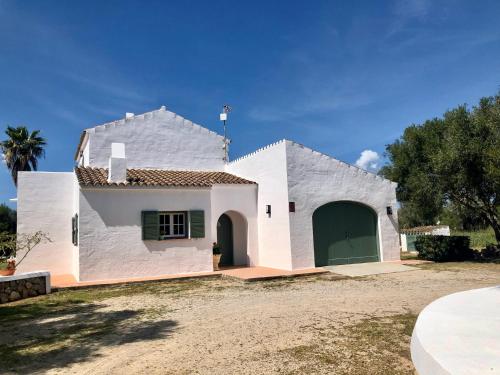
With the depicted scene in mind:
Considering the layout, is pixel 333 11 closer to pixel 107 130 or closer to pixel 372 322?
pixel 372 322

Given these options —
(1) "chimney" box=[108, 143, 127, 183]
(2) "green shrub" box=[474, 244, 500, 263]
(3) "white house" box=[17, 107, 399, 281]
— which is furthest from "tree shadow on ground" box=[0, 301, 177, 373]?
(2) "green shrub" box=[474, 244, 500, 263]

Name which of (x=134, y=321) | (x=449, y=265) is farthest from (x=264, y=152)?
(x=134, y=321)

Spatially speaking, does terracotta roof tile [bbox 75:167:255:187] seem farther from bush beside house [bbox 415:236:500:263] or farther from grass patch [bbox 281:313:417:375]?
grass patch [bbox 281:313:417:375]

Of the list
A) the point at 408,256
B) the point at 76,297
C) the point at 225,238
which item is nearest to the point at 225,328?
the point at 76,297

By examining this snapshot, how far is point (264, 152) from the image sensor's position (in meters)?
15.7

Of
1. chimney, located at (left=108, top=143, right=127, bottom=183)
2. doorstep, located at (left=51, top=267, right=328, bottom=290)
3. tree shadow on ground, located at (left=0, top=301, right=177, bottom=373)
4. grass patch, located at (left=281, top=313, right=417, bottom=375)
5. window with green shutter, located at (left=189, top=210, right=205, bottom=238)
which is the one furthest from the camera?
window with green shutter, located at (left=189, top=210, right=205, bottom=238)

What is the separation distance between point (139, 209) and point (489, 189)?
43.6 ft

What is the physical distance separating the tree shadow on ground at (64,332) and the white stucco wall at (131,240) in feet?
11.3

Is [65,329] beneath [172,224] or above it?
beneath

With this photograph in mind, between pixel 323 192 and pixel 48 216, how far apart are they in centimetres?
1102

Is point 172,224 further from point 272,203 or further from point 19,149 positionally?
point 19,149

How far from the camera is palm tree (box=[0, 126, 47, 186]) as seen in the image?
2958 cm

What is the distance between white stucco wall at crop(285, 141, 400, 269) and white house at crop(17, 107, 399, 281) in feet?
0.13

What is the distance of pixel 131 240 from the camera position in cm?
1323
